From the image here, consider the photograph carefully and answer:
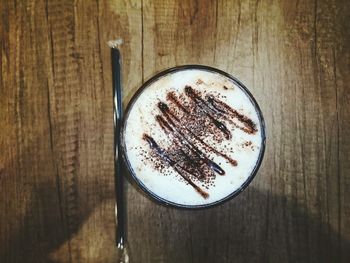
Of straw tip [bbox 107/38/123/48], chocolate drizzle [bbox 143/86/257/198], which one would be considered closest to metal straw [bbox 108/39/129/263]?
straw tip [bbox 107/38/123/48]

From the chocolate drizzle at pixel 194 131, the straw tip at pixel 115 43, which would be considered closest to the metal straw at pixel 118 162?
the straw tip at pixel 115 43

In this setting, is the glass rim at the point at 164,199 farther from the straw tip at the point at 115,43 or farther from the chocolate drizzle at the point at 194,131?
the straw tip at the point at 115,43

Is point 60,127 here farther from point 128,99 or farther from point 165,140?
point 165,140

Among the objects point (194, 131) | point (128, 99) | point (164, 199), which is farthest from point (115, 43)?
point (164, 199)

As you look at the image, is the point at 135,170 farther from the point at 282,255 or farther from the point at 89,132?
the point at 282,255

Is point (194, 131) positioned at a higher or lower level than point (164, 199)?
higher

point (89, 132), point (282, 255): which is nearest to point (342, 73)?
point (282, 255)
